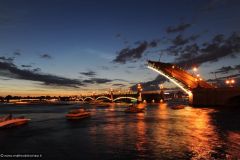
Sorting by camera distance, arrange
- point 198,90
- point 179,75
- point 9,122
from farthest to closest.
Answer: point 179,75, point 198,90, point 9,122

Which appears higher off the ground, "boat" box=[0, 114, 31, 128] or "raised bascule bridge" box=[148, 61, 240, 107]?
"raised bascule bridge" box=[148, 61, 240, 107]

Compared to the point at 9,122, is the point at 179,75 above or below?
above

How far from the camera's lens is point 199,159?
68.0 ft

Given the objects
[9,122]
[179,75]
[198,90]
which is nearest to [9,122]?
[9,122]

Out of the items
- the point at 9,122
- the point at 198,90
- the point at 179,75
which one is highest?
the point at 179,75

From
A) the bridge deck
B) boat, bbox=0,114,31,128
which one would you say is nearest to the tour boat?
boat, bbox=0,114,31,128

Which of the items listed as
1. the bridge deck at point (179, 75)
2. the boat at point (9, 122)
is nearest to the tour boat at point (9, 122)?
the boat at point (9, 122)

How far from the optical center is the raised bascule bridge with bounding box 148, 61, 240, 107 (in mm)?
94438

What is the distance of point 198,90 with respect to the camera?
100750mm

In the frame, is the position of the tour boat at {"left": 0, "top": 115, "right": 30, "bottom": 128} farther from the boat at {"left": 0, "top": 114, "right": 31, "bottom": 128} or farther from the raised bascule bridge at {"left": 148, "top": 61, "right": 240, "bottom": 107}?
the raised bascule bridge at {"left": 148, "top": 61, "right": 240, "bottom": 107}

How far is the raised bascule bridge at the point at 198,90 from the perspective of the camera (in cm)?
9444

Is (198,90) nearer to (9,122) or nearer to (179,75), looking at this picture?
(179,75)

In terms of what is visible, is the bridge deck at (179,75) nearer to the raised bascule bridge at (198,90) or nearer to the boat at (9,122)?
the raised bascule bridge at (198,90)

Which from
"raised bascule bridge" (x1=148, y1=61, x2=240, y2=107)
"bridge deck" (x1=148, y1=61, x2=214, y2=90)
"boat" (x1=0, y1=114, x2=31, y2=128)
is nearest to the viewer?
"boat" (x1=0, y1=114, x2=31, y2=128)
